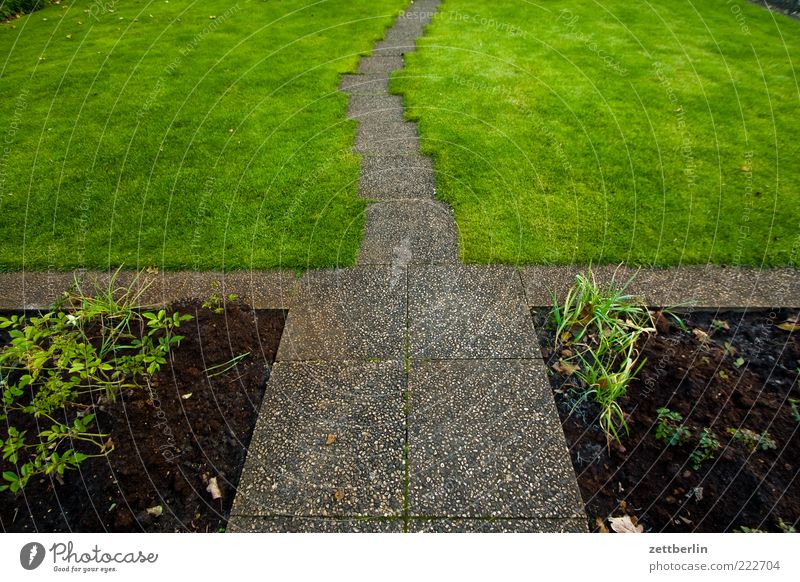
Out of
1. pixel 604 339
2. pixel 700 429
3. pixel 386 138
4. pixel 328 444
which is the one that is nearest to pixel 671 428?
pixel 700 429

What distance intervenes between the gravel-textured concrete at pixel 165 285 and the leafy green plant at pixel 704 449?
9.99ft

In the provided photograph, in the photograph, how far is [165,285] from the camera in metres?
4.13

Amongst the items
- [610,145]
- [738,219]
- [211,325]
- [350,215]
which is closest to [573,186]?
[610,145]

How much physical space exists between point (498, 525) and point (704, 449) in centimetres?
135

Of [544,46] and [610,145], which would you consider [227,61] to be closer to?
[544,46]

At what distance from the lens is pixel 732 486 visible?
266cm

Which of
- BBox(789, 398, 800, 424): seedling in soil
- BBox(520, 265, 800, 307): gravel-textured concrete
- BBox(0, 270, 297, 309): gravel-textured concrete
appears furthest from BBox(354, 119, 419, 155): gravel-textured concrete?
BBox(789, 398, 800, 424): seedling in soil

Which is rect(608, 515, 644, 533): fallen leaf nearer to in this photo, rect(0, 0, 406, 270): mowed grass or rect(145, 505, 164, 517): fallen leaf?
rect(145, 505, 164, 517): fallen leaf

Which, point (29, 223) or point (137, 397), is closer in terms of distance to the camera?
point (137, 397)

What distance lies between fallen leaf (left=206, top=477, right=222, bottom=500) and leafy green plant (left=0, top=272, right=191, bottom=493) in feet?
2.19

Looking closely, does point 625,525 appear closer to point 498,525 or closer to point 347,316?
point 498,525

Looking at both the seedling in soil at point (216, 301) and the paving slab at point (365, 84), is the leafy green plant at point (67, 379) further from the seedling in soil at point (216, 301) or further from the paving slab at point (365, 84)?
the paving slab at point (365, 84)

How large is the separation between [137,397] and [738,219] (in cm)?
557

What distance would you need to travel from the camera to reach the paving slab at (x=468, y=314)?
354 centimetres
